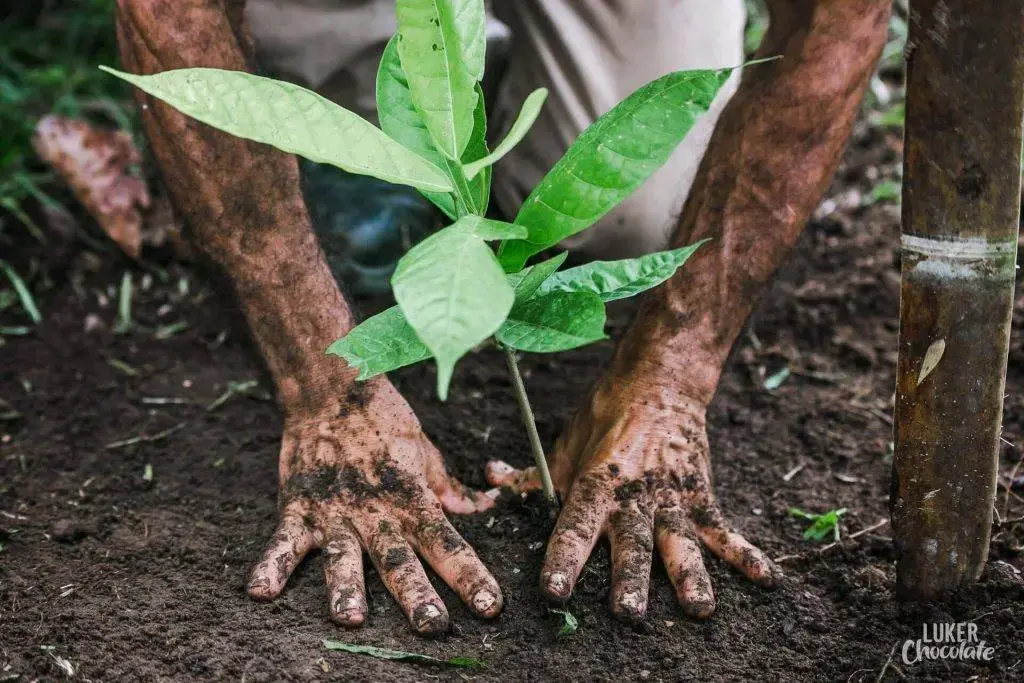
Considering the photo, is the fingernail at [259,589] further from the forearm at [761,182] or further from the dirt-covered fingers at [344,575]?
the forearm at [761,182]

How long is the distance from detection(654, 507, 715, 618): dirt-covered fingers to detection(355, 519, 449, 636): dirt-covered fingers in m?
0.38

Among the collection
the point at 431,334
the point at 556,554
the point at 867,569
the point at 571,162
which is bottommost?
the point at 556,554

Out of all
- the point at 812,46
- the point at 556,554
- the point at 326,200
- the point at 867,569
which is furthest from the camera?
the point at 326,200

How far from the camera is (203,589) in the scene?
1.63m

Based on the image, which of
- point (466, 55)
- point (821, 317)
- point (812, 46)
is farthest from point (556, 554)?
point (821, 317)

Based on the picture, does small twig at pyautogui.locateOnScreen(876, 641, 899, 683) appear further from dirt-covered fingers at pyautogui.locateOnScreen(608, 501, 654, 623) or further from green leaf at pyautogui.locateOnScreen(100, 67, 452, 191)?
green leaf at pyautogui.locateOnScreen(100, 67, 452, 191)

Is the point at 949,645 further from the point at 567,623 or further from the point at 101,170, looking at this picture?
the point at 101,170

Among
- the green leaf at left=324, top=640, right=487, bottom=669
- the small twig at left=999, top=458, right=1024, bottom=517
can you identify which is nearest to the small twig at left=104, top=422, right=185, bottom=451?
the green leaf at left=324, top=640, right=487, bottom=669

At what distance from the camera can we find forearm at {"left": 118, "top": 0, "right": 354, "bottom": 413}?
1.86 m

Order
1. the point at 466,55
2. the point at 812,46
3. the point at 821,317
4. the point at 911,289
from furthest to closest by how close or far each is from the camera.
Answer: the point at 821,317 → the point at 812,46 → the point at 911,289 → the point at 466,55

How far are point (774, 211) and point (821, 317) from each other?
0.77 meters

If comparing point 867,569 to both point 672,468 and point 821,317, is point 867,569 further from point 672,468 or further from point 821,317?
point 821,317

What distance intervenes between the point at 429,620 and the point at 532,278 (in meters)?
0.54

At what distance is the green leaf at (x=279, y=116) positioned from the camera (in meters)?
1.10
